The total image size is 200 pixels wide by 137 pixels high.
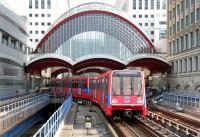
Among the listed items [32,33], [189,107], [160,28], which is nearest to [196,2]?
[189,107]

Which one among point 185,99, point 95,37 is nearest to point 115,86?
point 185,99

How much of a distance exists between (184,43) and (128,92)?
37758 mm

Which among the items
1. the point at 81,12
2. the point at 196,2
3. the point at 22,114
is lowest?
the point at 22,114

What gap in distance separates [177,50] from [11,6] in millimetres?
33395

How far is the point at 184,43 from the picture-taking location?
199ft

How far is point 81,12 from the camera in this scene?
106 metres

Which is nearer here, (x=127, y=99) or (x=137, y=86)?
(x=127, y=99)

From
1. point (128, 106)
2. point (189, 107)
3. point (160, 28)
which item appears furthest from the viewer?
point (160, 28)

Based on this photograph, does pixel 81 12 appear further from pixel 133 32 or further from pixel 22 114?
pixel 22 114

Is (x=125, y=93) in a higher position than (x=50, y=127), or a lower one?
higher

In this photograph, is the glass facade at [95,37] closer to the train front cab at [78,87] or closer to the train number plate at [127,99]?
the train front cab at [78,87]

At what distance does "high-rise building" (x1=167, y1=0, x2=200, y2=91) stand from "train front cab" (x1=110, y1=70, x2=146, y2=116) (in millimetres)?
29281

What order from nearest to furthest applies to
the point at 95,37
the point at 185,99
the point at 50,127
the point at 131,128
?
the point at 50,127 → the point at 131,128 → the point at 185,99 → the point at 95,37

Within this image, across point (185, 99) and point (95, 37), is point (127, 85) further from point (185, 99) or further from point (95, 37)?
point (95, 37)
